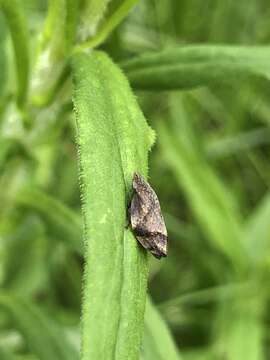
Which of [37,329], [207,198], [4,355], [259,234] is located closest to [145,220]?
[37,329]

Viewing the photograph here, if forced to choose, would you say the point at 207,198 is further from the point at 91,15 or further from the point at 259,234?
the point at 91,15

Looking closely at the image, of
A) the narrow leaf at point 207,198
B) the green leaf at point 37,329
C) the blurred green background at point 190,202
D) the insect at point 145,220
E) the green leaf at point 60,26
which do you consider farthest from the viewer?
the narrow leaf at point 207,198

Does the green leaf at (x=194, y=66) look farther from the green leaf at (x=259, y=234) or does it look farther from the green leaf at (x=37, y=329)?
the green leaf at (x=259, y=234)

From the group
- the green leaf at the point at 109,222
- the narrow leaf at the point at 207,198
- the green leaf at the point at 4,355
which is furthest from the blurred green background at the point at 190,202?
the green leaf at the point at 109,222

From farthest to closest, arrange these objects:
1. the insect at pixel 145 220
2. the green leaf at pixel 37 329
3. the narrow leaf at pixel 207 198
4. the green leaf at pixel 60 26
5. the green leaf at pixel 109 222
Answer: the narrow leaf at pixel 207 198
the green leaf at pixel 37 329
the green leaf at pixel 60 26
the insect at pixel 145 220
the green leaf at pixel 109 222

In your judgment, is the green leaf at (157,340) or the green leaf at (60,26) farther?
the green leaf at (157,340)

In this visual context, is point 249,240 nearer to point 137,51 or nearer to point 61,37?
point 137,51

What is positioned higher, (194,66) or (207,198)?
(207,198)
